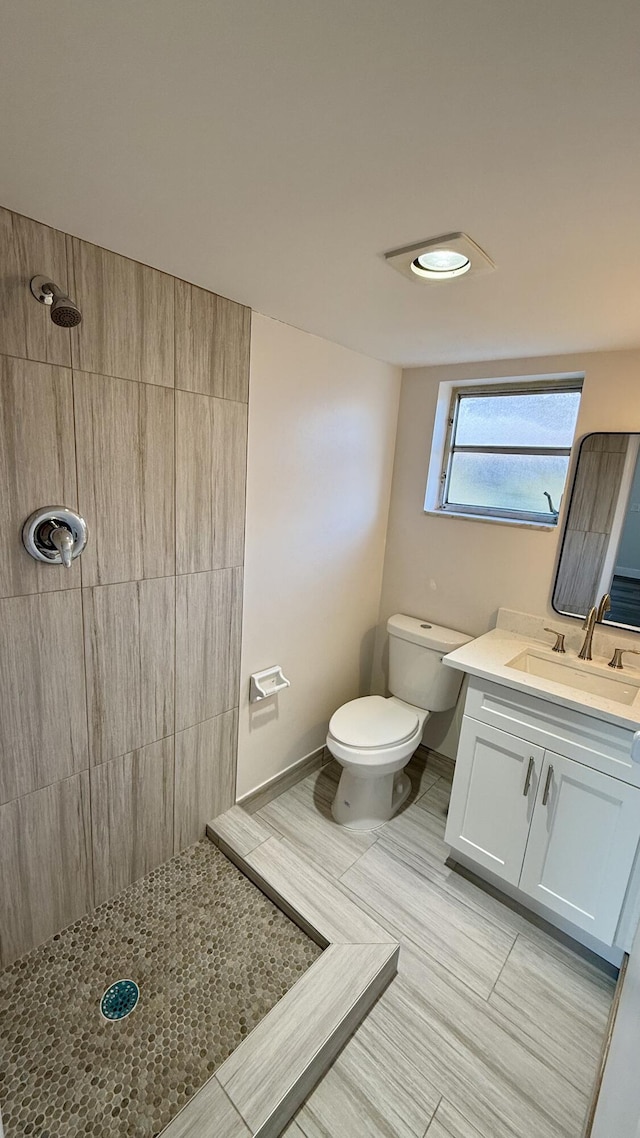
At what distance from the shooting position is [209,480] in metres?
1.65

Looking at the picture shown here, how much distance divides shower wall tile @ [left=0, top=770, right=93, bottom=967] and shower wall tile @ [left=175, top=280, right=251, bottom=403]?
134cm

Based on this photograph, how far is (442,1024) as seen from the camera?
1.41m

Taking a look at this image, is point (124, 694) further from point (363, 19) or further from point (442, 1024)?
point (363, 19)


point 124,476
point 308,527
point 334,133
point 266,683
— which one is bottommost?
point 266,683

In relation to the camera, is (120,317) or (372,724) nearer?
(120,317)

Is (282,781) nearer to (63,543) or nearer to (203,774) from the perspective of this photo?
(203,774)

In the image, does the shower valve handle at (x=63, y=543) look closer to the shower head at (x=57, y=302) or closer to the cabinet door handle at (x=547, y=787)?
the shower head at (x=57, y=302)

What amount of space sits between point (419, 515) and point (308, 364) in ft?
3.25

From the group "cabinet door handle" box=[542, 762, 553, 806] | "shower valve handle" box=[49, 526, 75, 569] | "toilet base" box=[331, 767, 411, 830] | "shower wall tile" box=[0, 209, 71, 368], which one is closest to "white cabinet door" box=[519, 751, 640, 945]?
"cabinet door handle" box=[542, 762, 553, 806]

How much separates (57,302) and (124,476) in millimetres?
467

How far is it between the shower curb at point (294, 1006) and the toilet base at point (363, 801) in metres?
0.31

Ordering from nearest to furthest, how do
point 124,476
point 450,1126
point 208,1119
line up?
point 208,1119 → point 450,1126 → point 124,476

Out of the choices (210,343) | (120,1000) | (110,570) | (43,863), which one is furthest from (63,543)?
(120,1000)

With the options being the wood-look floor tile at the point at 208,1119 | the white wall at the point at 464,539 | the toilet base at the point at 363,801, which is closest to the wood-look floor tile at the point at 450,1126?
the wood-look floor tile at the point at 208,1119
